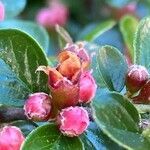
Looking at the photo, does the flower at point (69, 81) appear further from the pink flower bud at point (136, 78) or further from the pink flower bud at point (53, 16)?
the pink flower bud at point (53, 16)

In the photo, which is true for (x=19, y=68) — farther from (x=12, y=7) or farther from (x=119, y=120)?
(x=12, y=7)

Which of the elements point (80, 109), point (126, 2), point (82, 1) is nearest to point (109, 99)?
point (80, 109)

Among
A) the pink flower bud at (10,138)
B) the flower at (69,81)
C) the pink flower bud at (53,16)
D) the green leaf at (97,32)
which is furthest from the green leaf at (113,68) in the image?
the pink flower bud at (53,16)

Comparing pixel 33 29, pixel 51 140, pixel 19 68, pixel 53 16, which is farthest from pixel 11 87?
pixel 53 16

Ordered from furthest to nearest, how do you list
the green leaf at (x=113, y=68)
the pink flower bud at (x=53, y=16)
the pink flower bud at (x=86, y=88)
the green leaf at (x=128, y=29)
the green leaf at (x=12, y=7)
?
the pink flower bud at (x=53, y=16) → the green leaf at (x=12, y=7) → the green leaf at (x=128, y=29) → the green leaf at (x=113, y=68) → the pink flower bud at (x=86, y=88)

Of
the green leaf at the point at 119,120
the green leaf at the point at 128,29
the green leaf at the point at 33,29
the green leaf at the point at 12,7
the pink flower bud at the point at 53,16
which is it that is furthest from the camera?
the pink flower bud at the point at 53,16

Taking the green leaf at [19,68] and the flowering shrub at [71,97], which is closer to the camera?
the flowering shrub at [71,97]

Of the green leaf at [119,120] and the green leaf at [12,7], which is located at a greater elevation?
the green leaf at [119,120]
